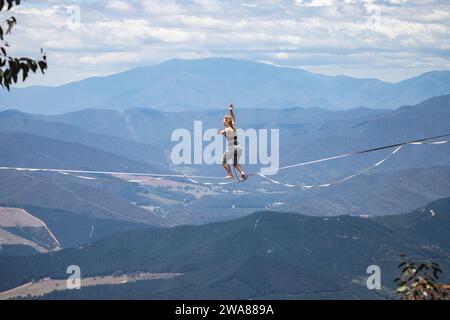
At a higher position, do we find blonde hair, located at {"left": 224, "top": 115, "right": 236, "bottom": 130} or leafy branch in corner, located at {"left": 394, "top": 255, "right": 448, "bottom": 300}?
blonde hair, located at {"left": 224, "top": 115, "right": 236, "bottom": 130}

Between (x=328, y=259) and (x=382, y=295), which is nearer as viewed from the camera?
(x=382, y=295)

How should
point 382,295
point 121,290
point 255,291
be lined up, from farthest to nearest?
point 121,290 < point 255,291 < point 382,295

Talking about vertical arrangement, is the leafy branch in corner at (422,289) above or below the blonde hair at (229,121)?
below

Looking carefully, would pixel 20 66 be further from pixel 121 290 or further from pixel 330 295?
pixel 121 290

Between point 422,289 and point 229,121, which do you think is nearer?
point 422,289

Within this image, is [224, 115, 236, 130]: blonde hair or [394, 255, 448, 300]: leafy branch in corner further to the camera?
[224, 115, 236, 130]: blonde hair

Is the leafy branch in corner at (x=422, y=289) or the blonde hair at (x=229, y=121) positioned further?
the blonde hair at (x=229, y=121)

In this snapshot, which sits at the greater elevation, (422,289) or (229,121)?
(229,121)
